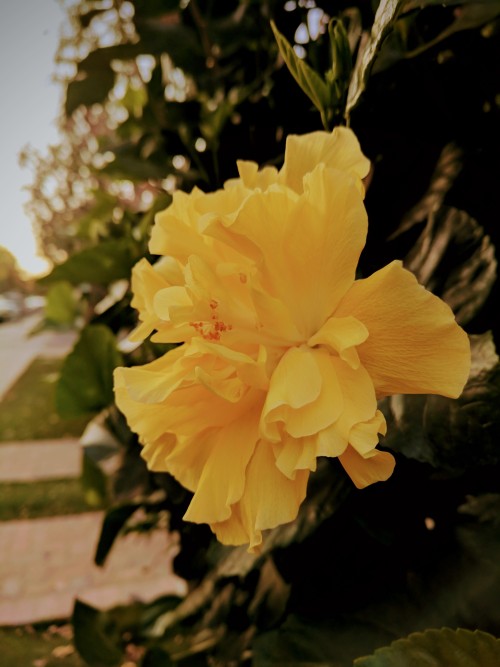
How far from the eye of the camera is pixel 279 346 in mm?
391

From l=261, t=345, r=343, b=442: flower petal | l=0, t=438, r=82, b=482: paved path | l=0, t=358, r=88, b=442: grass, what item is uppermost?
l=261, t=345, r=343, b=442: flower petal

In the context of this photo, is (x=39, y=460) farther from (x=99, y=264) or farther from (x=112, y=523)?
(x=99, y=264)

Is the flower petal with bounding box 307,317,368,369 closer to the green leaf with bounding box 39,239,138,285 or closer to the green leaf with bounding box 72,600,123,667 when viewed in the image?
the green leaf with bounding box 39,239,138,285

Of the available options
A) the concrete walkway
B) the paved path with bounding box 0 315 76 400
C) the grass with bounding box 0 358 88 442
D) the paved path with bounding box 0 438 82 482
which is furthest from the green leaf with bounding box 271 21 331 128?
the paved path with bounding box 0 315 76 400

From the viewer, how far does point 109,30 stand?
1104mm

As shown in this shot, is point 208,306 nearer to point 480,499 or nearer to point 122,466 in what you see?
point 480,499

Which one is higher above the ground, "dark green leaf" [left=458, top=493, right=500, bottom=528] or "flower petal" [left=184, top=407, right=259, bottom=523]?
"flower petal" [left=184, top=407, right=259, bottom=523]

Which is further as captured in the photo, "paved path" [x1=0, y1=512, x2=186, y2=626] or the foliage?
"paved path" [x1=0, y1=512, x2=186, y2=626]

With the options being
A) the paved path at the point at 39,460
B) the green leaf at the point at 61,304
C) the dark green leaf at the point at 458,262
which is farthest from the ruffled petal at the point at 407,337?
the paved path at the point at 39,460

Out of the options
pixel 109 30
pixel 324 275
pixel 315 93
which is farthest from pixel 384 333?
pixel 109 30

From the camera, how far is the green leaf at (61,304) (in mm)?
1387

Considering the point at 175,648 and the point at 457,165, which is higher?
the point at 457,165

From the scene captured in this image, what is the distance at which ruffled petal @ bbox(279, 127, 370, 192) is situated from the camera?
395 mm

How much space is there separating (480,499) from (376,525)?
10 centimetres
